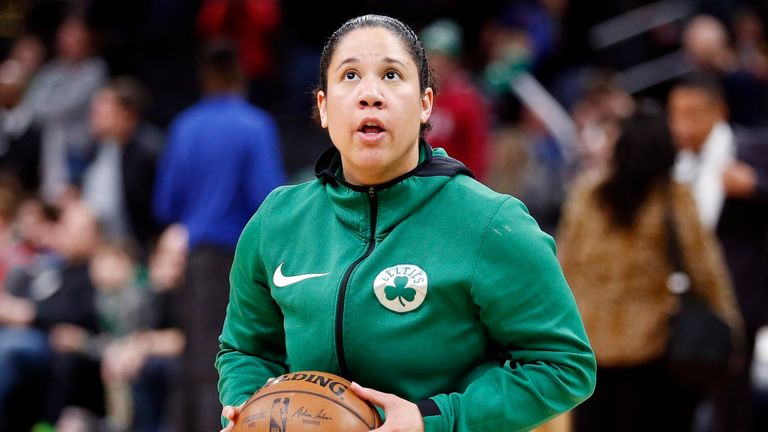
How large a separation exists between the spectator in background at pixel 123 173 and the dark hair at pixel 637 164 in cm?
521

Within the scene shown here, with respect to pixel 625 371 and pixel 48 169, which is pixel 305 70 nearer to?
pixel 48 169

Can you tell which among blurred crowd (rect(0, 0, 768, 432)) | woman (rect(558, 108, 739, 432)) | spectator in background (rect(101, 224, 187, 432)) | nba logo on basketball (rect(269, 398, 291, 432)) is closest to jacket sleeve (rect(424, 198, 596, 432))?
nba logo on basketball (rect(269, 398, 291, 432))

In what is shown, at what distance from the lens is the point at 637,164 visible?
6562 millimetres

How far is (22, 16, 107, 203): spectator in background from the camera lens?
12.7 m

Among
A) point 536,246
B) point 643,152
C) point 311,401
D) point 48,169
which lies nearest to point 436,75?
point 536,246

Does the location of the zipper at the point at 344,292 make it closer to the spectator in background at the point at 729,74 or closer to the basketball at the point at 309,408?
the basketball at the point at 309,408

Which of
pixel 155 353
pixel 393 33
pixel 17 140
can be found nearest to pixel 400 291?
pixel 393 33

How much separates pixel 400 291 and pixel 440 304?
103mm

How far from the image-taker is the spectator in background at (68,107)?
12680 mm

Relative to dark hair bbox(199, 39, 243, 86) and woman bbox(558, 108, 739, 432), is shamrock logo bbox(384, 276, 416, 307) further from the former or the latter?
dark hair bbox(199, 39, 243, 86)

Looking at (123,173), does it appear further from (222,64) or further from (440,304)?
(440,304)

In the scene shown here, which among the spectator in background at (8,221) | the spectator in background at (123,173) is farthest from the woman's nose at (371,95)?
the spectator in background at (8,221)

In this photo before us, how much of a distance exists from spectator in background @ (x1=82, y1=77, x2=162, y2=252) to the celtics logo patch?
7815mm

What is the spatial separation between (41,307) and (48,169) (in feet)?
11.3
